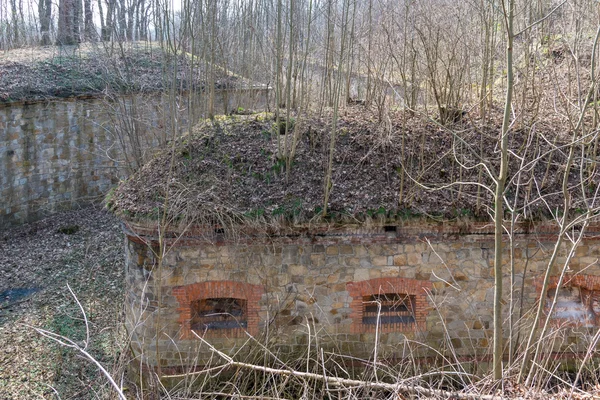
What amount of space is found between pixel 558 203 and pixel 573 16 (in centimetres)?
378

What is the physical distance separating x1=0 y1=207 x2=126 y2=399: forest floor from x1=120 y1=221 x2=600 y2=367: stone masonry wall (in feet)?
3.13

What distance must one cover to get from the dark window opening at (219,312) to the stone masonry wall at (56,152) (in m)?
6.03

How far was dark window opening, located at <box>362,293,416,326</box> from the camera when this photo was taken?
28.7ft

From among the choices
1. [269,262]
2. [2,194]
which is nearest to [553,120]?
[269,262]

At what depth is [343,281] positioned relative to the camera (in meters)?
8.65

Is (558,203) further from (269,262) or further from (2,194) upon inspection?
(2,194)

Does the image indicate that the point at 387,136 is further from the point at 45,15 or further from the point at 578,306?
the point at 45,15

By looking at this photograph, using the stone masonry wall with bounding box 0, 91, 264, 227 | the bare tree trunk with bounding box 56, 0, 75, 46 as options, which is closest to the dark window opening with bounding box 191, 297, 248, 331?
the stone masonry wall with bounding box 0, 91, 264, 227

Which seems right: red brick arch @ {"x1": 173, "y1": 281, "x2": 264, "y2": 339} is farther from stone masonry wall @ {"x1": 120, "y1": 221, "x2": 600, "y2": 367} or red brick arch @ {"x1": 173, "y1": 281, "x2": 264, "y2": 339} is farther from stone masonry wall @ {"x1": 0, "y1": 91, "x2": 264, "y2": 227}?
stone masonry wall @ {"x1": 0, "y1": 91, "x2": 264, "y2": 227}

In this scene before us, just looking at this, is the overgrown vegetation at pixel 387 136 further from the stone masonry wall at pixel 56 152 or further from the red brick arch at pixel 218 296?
the stone masonry wall at pixel 56 152

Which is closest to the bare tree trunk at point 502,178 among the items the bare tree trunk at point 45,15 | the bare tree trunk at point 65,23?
the bare tree trunk at point 65,23

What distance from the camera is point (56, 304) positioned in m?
11.2

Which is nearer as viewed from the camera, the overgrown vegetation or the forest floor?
the overgrown vegetation

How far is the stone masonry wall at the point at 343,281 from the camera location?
8.51 meters
